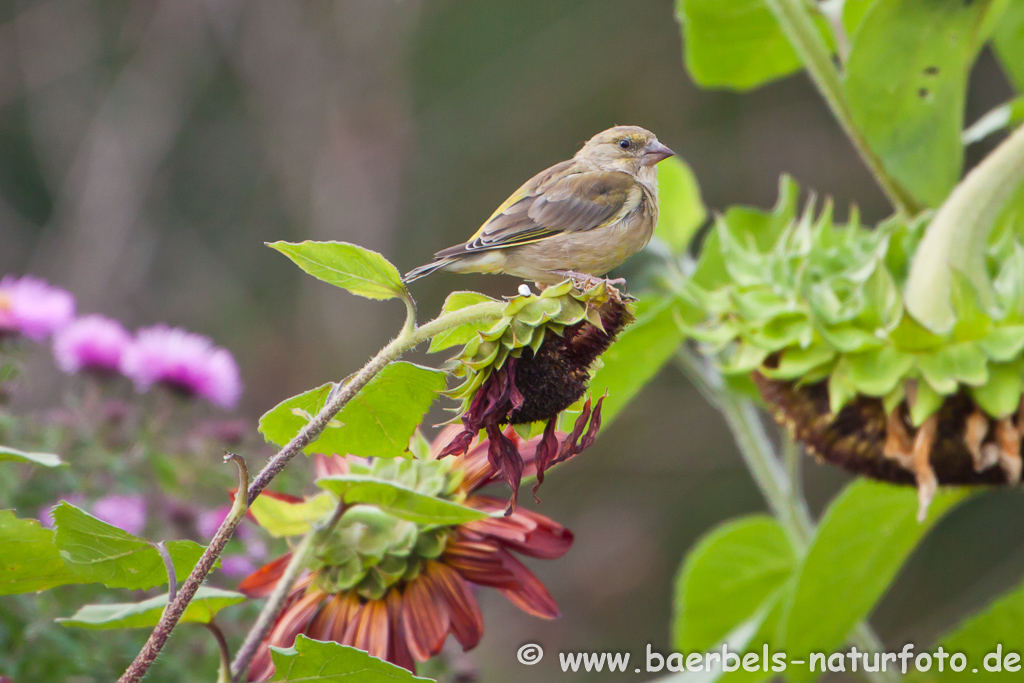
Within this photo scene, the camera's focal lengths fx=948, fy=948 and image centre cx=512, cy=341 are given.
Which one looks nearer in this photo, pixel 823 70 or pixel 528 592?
pixel 528 592

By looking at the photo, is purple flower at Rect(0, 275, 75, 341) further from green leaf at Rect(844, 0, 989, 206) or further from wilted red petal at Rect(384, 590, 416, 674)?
green leaf at Rect(844, 0, 989, 206)

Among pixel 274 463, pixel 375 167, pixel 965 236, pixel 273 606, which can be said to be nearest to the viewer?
pixel 274 463

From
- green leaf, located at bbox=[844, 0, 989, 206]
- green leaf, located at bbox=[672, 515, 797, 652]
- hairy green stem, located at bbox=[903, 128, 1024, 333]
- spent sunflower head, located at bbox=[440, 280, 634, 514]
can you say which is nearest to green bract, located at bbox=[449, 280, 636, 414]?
spent sunflower head, located at bbox=[440, 280, 634, 514]

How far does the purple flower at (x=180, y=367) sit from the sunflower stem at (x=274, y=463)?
0.88 meters

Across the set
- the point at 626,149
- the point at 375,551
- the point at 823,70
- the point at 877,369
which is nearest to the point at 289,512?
the point at 375,551

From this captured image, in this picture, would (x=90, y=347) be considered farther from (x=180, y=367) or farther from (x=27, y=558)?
(x=27, y=558)

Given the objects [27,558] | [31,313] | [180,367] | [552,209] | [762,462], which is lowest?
[762,462]

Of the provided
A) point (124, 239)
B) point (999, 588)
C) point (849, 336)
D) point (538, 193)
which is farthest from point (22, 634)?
point (124, 239)

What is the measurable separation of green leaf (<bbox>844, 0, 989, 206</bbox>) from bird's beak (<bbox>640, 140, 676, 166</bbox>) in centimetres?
26

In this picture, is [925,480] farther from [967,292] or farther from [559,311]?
[559,311]

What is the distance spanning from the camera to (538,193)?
0.85 metres

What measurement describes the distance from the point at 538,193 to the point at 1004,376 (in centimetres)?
48

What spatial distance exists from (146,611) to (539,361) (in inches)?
13.0

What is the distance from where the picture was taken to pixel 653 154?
3.15ft
